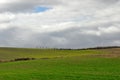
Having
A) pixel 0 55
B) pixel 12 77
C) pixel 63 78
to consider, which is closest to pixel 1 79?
pixel 12 77

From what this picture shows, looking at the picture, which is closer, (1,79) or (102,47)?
(1,79)

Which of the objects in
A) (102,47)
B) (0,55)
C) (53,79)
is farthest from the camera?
(102,47)

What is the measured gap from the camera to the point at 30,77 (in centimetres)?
3650

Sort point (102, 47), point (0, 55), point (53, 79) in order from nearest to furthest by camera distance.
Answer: point (53, 79), point (0, 55), point (102, 47)

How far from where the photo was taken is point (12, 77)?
3659cm

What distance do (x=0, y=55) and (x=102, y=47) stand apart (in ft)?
103

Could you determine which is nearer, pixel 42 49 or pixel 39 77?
pixel 39 77

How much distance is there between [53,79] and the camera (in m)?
34.9

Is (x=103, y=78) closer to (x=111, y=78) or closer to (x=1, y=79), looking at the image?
(x=111, y=78)

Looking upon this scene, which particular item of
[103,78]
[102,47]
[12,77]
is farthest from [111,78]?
[102,47]

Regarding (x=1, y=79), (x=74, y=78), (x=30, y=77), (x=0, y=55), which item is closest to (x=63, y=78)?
(x=74, y=78)

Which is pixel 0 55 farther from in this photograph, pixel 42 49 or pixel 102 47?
pixel 102 47

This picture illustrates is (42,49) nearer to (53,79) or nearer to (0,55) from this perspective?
(0,55)

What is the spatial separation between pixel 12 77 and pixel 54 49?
6899 cm
